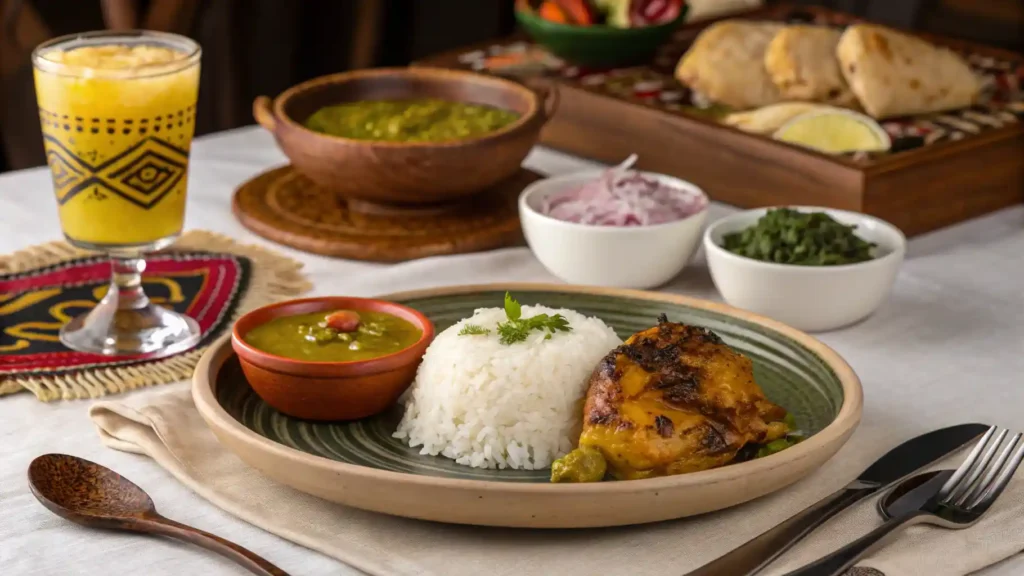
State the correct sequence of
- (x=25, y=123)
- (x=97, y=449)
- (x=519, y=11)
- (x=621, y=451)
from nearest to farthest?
(x=621, y=451)
(x=97, y=449)
(x=519, y=11)
(x=25, y=123)

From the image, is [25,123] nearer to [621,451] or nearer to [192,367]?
[192,367]

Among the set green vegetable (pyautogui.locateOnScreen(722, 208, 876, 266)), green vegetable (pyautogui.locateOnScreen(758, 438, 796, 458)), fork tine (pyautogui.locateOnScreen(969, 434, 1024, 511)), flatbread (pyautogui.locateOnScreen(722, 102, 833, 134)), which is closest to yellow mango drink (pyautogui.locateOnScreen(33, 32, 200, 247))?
green vegetable (pyautogui.locateOnScreen(722, 208, 876, 266))

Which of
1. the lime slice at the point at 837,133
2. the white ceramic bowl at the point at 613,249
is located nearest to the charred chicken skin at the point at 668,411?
the white ceramic bowl at the point at 613,249

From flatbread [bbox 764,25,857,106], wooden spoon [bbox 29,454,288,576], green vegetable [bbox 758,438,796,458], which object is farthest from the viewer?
flatbread [bbox 764,25,857,106]

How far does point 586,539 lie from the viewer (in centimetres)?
148

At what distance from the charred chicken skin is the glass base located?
0.79 m

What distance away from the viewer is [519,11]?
337 centimetres

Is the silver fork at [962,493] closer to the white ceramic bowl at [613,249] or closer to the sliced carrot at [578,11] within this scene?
the white ceramic bowl at [613,249]

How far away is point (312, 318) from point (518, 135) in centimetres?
88

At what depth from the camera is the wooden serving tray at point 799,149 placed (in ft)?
8.32

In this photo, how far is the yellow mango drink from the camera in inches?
78.8

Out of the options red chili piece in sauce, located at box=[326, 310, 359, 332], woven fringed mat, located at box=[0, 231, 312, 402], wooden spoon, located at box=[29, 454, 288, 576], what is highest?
red chili piece in sauce, located at box=[326, 310, 359, 332]

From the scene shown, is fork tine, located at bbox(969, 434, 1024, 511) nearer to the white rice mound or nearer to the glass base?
the white rice mound

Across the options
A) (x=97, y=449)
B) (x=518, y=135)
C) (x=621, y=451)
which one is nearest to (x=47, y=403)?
(x=97, y=449)
